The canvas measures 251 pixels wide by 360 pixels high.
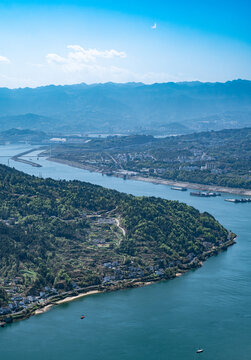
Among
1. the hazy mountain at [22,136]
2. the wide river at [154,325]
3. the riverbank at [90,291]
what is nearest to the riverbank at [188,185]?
the riverbank at [90,291]

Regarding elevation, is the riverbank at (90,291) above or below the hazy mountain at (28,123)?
below

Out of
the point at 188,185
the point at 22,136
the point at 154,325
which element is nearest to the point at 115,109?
the point at 22,136

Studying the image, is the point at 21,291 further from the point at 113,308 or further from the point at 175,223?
the point at 175,223

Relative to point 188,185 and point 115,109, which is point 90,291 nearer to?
point 188,185

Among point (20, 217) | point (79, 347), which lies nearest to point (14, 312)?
point (79, 347)

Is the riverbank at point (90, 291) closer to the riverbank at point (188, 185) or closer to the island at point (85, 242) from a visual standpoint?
the island at point (85, 242)

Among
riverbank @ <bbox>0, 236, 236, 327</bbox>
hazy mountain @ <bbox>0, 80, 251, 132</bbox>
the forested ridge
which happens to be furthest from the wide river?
hazy mountain @ <bbox>0, 80, 251, 132</bbox>

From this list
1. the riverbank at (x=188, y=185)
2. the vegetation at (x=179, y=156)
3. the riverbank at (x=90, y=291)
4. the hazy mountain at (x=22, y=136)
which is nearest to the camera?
the riverbank at (x=90, y=291)
